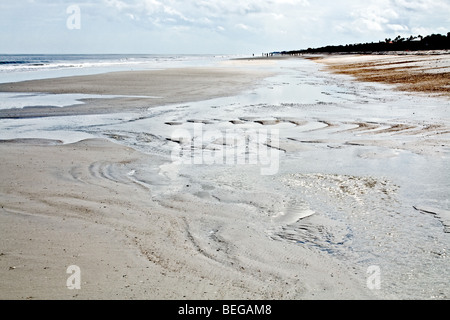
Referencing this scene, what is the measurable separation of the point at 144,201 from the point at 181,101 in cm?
1146

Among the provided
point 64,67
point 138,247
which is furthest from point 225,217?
point 64,67

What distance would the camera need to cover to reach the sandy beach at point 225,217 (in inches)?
144

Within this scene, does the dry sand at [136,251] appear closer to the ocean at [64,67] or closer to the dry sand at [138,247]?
the dry sand at [138,247]

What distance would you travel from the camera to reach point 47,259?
4.01 metres

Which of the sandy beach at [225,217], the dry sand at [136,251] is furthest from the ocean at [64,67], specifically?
the dry sand at [136,251]

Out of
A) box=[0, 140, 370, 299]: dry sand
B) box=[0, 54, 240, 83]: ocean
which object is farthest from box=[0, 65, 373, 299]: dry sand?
box=[0, 54, 240, 83]: ocean

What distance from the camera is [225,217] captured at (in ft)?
17.0

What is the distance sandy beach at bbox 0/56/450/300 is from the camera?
3648 mm

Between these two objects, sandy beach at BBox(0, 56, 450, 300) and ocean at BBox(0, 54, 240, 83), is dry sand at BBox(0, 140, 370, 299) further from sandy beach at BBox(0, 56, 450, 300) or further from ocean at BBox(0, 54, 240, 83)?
ocean at BBox(0, 54, 240, 83)

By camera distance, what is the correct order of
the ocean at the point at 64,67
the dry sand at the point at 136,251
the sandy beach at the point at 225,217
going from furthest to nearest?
the ocean at the point at 64,67, the sandy beach at the point at 225,217, the dry sand at the point at 136,251

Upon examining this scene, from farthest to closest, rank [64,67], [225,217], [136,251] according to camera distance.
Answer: [64,67] < [225,217] < [136,251]

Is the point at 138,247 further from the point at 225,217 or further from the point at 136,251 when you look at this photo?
the point at 225,217
